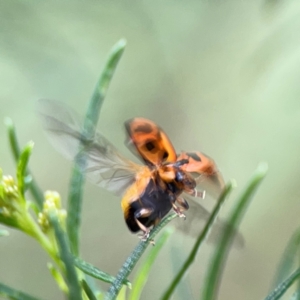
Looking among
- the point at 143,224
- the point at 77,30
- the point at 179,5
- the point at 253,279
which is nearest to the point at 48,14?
the point at 77,30

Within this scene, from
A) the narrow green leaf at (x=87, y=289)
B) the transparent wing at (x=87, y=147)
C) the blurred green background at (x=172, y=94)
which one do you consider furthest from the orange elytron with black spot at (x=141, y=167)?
the blurred green background at (x=172, y=94)

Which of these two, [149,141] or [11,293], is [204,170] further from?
[11,293]

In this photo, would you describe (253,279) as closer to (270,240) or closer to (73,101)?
(270,240)

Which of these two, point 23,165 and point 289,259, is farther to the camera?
point 289,259

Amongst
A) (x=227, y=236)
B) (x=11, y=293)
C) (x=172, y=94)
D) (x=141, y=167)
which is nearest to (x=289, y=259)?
(x=227, y=236)

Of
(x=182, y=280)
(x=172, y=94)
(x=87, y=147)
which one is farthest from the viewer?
(x=172, y=94)

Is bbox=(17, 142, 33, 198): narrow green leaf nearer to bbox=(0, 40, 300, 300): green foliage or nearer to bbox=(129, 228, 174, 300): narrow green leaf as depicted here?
bbox=(0, 40, 300, 300): green foliage

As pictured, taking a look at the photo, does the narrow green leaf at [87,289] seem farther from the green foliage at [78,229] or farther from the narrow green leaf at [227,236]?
the narrow green leaf at [227,236]
